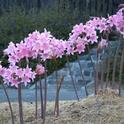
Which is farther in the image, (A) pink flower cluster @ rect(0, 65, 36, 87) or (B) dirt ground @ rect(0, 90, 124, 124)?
(B) dirt ground @ rect(0, 90, 124, 124)

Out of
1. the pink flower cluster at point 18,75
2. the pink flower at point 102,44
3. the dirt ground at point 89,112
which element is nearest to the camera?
the pink flower cluster at point 18,75

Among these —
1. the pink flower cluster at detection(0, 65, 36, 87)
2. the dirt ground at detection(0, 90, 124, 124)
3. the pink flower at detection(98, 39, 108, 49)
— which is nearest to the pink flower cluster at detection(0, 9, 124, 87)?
the pink flower cluster at detection(0, 65, 36, 87)

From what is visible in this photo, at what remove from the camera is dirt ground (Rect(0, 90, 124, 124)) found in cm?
543

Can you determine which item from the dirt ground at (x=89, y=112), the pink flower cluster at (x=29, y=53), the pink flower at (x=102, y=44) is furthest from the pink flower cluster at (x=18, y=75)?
the pink flower at (x=102, y=44)

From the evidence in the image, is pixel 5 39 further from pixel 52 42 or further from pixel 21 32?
pixel 52 42

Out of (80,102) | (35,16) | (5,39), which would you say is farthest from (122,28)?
(35,16)

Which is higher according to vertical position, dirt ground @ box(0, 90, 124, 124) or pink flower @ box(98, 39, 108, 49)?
pink flower @ box(98, 39, 108, 49)

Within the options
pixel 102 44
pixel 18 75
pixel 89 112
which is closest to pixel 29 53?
pixel 18 75

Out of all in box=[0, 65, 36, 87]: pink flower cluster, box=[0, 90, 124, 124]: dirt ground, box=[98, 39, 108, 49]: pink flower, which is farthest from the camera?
box=[98, 39, 108, 49]: pink flower

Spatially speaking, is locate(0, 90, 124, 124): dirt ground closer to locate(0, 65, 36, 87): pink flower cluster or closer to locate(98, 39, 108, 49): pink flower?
locate(98, 39, 108, 49): pink flower

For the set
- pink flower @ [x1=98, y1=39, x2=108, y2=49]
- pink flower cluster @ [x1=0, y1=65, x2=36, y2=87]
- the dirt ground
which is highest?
pink flower @ [x1=98, y1=39, x2=108, y2=49]

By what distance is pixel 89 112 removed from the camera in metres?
5.62

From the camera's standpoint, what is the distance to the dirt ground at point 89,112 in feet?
17.8

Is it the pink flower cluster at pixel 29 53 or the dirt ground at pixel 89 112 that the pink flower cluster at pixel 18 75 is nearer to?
the pink flower cluster at pixel 29 53
